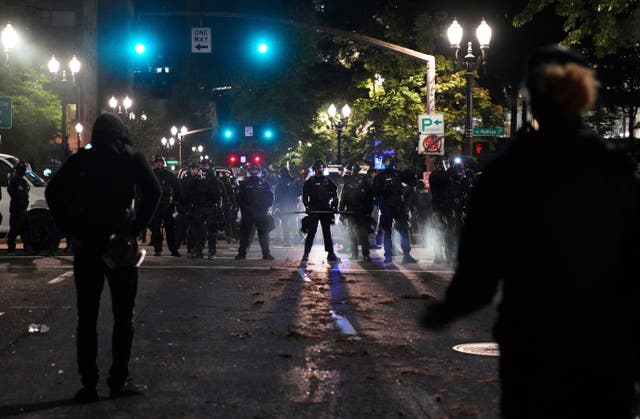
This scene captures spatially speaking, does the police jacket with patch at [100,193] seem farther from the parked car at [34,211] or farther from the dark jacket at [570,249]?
the parked car at [34,211]

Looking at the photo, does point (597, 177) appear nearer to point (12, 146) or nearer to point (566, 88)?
point (566, 88)

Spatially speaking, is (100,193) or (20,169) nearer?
(100,193)

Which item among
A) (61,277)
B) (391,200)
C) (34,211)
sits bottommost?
(61,277)

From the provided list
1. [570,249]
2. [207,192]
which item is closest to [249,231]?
[207,192]

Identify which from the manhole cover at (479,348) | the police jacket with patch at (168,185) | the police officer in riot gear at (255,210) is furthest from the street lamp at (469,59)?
the manhole cover at (479,348)

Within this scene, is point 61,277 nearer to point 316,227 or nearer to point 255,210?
point 255,210

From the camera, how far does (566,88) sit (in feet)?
11.4

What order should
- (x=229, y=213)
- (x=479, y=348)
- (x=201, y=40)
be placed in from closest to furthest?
(x=479, y=348) < (x=229, y=213) < (x=201, y=40)

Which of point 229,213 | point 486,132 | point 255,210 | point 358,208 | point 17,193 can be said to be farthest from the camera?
point 486,132

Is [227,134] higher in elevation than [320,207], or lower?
higher

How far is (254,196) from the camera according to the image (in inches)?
793

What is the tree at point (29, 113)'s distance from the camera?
5372 centimetres

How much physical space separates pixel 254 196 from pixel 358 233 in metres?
2.19

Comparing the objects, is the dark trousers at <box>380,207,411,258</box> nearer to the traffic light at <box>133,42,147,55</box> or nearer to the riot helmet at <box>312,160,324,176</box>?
the riot helmet at <box>312,160,324,176</box>
